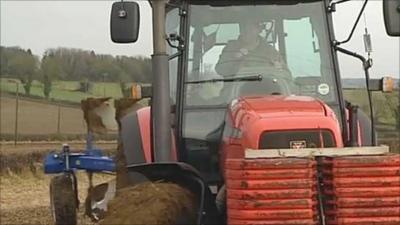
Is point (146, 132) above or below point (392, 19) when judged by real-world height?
below

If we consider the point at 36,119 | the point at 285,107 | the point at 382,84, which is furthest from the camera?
the point at 36,119

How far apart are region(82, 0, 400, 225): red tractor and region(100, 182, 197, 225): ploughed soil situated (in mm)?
119

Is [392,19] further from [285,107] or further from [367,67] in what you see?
[285,107]

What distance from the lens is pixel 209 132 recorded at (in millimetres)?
5266

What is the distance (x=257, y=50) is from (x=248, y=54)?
0.24 feet

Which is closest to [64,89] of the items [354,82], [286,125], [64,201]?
[64,201]

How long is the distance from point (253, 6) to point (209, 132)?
0.99m

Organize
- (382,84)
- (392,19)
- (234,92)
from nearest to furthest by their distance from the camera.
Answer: (392,19) < (234,92) < (382,84)

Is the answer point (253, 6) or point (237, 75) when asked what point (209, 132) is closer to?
point (237, 75)

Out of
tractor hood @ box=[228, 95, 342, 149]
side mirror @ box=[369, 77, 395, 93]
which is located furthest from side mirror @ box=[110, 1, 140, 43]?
side mirror @ box=[369, 77, 395, 93]

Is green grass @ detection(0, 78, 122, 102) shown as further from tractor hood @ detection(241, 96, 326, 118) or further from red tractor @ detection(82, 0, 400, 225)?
tractor hood @ detection(241, 96, 326, 118)

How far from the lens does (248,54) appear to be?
17.5 feet

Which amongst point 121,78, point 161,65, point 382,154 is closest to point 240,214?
point 382,154

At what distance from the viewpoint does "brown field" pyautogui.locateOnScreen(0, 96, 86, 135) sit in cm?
2684
